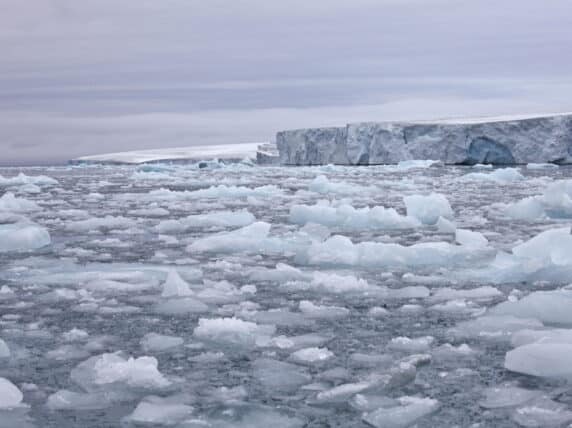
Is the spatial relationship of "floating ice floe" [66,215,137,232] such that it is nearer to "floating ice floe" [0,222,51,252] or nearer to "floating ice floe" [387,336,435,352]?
"floating ice floe" [0,222,51,252]

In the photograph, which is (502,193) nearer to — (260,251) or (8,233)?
(260,251)

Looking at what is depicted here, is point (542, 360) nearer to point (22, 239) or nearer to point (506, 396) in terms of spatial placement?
point (506, 396)

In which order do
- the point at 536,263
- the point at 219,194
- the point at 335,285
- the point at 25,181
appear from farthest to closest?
the point at 25,181
the point at 219,194
the point at 536,263
the point at 335,285

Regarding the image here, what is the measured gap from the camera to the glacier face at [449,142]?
2672cm

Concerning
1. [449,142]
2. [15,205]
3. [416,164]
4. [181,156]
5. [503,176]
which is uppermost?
[449,142]

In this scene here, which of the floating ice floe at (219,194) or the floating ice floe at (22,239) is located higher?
the floating ice floe at (22,239)

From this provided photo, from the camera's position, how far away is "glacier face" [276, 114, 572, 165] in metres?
26.7

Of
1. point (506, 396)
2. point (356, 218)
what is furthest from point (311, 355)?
point (356, 218)

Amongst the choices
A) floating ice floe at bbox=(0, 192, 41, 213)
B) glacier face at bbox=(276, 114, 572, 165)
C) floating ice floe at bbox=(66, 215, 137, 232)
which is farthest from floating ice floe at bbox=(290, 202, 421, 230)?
glacier face at bbox=(276, 114, 572, 165)

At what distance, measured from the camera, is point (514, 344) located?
116 inches

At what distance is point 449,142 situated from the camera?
28391 millimetres

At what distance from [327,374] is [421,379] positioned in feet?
1.00

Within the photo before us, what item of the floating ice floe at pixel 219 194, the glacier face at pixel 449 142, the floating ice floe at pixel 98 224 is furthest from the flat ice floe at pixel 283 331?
the glacier face at pixel 449 142

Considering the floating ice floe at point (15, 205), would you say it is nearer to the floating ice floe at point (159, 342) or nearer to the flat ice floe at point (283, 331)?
the flat ice floe at point (283, 331)
